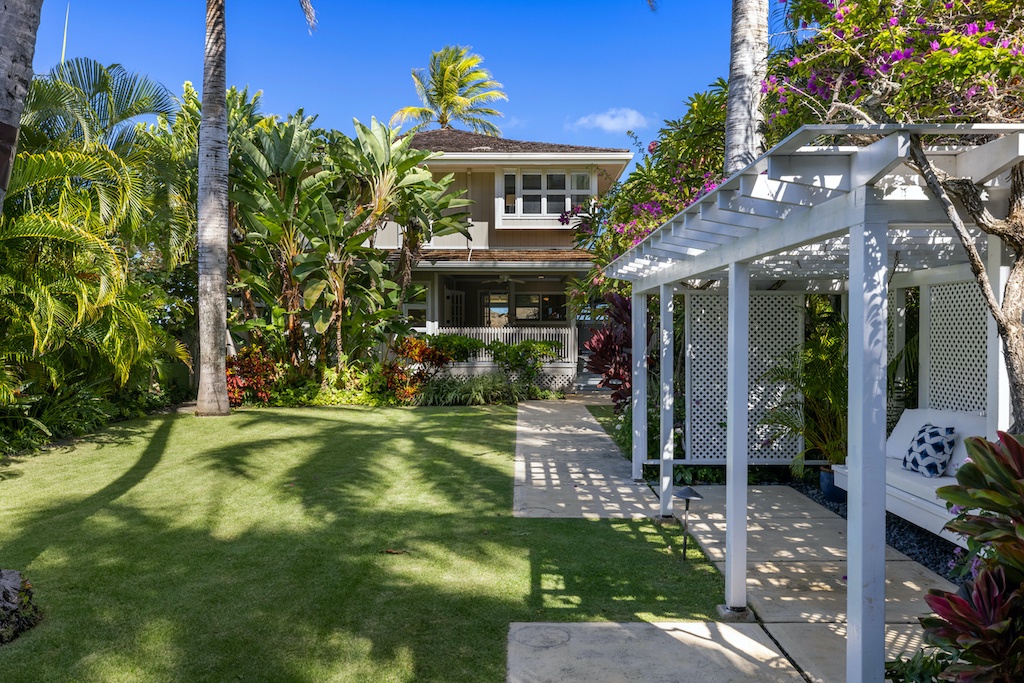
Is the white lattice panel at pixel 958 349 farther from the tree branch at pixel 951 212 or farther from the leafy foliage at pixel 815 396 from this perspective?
the tree branch at pixel 951 212

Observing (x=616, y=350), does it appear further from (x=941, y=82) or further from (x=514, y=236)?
(x=514, y=236)

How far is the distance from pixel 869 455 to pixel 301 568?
4057mm

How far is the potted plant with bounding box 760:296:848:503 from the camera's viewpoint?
725cm

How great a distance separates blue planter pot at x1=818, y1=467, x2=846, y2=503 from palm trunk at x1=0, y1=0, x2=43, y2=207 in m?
7.13

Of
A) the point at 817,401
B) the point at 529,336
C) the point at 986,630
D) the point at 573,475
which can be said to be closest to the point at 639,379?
the point at 573,475

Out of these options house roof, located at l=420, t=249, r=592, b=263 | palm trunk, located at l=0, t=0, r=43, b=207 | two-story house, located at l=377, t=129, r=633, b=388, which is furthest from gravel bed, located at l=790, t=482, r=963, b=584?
house roof, located at l=420, t=249, r=592, b=263

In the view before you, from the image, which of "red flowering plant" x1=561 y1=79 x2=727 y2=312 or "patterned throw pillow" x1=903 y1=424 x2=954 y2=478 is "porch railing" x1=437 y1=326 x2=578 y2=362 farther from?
"patterned throw pillow" x1=903 y1=424 x2=954 y2=478

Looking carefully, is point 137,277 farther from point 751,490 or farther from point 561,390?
point 751,490

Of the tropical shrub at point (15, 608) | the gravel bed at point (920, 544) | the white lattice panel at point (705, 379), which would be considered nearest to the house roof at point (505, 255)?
the white lattice panel at point (705, 379)

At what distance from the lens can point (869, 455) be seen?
310 cm

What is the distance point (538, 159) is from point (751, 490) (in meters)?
13.6

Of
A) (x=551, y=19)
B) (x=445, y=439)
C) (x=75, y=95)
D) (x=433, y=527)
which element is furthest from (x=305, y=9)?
(x=551, y=19)

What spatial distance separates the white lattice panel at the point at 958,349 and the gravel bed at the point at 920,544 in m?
1.20

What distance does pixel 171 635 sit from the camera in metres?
4.18
